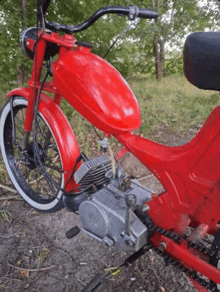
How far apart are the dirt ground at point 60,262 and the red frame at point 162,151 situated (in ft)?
1.23

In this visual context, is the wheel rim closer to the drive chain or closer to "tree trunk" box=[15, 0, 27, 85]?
the drive chain

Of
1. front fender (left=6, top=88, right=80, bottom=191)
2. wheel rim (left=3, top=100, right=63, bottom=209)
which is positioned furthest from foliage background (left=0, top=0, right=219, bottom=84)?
front fender (left=6, top=88, right=80, bottom=191)

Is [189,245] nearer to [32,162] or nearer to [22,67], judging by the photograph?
[32,162]

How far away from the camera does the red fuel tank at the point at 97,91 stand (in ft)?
4.35

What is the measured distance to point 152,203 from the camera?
1.37 meters

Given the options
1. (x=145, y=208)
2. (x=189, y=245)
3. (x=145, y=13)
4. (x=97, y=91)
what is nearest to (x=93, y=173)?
(x=145, y=208)

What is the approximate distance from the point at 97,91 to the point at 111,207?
59 centimetres

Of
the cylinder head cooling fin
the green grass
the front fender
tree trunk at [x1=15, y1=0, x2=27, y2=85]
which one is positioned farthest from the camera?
the green grass

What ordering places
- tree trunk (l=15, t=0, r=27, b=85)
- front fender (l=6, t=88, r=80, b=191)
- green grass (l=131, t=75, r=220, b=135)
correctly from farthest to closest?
green grass (l=131, t=75, r=220, b=135)
tree trunk (l=15, t=0, r=27, b=85)
front fender (l=6, t=88, r=80, b=191)

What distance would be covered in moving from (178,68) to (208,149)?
509 centimetres

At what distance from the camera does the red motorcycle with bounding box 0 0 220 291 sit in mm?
1153

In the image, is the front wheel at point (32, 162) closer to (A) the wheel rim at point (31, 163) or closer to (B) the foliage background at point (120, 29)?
(A) the wheel rim at point (31, 163)

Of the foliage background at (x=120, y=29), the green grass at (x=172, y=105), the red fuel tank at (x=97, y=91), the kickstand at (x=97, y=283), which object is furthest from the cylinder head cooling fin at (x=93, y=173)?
the foliage background at (x=120, y=29)

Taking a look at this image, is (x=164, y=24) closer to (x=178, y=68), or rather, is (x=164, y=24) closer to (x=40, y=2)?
(x=178, y=68)
